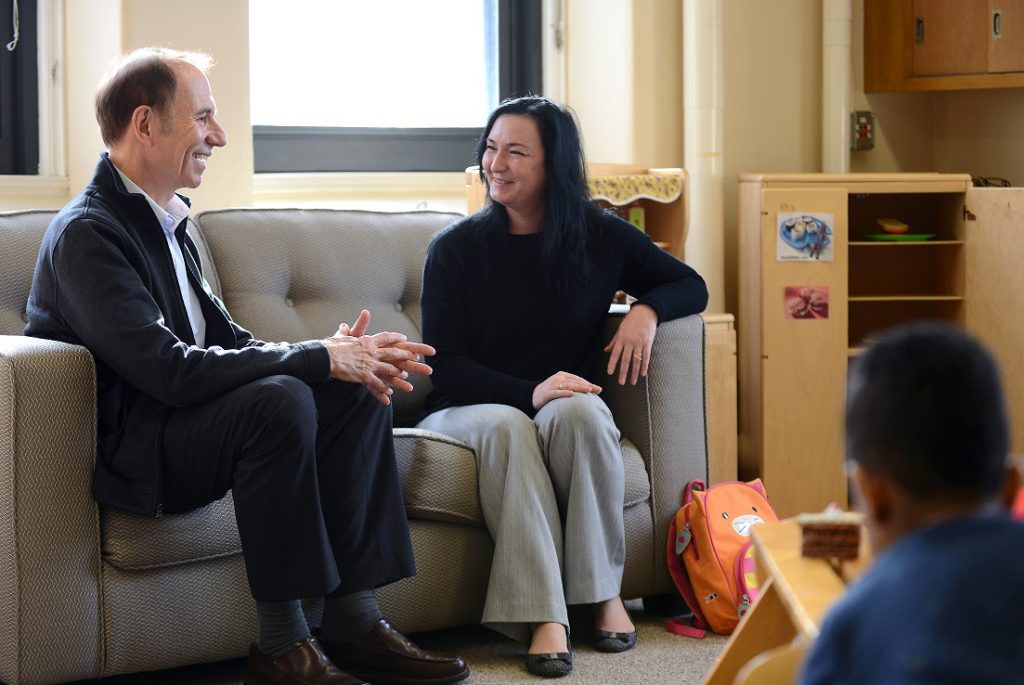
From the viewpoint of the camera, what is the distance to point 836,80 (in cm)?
405

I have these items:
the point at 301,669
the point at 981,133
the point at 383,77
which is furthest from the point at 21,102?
the point at 981,133

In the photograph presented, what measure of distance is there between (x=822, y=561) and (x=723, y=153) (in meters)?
2.65

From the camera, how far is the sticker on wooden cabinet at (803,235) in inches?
143

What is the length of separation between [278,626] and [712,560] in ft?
2.90

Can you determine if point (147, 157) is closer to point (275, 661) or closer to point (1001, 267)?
point (275, 661)

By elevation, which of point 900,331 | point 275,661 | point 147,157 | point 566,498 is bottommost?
point 275,661

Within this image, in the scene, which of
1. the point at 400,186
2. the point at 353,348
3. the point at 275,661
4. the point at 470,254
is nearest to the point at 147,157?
the point at 353,348

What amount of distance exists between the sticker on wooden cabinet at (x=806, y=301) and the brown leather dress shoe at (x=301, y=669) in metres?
1.96

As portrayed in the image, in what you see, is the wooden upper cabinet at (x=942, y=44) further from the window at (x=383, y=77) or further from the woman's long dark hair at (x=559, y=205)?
the woman's long dark hair at (x=559, y=205)

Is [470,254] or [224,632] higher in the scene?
[470,254]

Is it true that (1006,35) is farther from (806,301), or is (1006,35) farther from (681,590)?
(681,590)

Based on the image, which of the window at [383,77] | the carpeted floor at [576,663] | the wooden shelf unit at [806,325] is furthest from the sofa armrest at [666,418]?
the window at [383,77]

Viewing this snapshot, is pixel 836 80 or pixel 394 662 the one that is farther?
pixel 836 80

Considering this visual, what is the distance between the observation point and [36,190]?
329 centimetres
